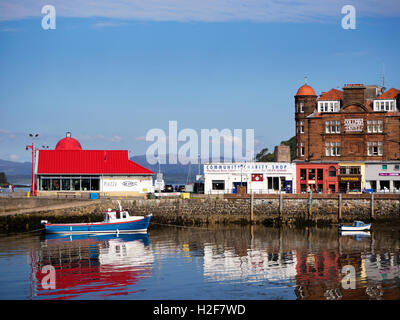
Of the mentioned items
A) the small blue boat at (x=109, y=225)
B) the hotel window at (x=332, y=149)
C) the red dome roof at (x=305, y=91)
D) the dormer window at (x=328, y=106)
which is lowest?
the small blue boat at (x=109, y=225)

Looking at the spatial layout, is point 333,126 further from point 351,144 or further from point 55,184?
point 55,184

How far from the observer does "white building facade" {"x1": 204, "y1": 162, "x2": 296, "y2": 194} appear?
84812 mm

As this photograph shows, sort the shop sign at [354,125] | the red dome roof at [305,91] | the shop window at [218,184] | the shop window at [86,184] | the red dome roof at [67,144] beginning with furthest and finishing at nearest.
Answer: the red dome roof at [67,144], the red dome roof at [305,91], the shop sign at [354,125], the shop window at [218,184], the shop window at [86,184]

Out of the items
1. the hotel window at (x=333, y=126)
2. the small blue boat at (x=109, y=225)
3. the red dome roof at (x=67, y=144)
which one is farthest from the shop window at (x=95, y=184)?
the hotel window at (x=333, y=126)

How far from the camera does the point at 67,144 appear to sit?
304ft

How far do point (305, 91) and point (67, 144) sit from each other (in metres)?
40.5

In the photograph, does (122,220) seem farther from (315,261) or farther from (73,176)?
(315,261)

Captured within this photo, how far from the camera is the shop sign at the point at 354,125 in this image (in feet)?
284

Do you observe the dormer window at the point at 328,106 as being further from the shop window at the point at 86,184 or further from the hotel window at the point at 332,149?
the shop window at the point at 86,184

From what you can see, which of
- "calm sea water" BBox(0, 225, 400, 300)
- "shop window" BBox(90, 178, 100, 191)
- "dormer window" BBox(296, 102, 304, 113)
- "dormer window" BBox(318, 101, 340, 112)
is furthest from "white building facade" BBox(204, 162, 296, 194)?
"calm sea water" BBox(0, 225, 400, 300)

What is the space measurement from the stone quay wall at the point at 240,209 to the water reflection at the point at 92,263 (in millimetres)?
8312

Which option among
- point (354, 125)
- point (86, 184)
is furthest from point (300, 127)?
point (86, 184)

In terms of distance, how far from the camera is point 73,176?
263ft
